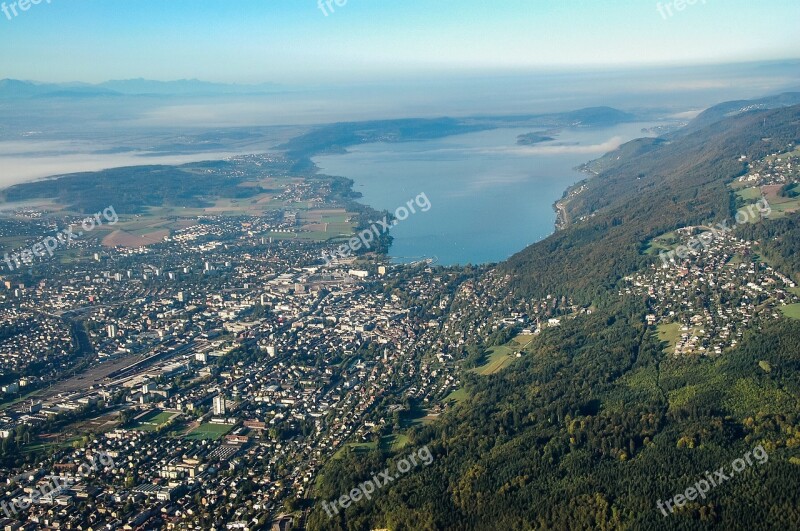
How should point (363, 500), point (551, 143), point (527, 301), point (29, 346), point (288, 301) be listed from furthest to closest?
point (551, 143), point (288, 301), point (527, 301), point (29, 346), point (363, 500)

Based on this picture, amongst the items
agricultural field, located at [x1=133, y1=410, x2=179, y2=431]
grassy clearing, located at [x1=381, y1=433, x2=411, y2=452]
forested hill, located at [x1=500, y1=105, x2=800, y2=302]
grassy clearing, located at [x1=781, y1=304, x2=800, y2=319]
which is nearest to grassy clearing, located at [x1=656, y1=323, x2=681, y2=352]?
grassy clearing, located at [x1=781, y1=304, x2=800, y2=319]

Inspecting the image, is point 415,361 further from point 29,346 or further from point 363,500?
point 29,346

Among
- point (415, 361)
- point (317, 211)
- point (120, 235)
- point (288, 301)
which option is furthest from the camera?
point (317, 211)

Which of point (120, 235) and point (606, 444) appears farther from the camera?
point (120, 235)

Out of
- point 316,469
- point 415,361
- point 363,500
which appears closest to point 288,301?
point 415,361

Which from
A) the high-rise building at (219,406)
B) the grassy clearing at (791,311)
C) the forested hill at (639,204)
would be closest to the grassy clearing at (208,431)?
the high-rise building at (219,406)

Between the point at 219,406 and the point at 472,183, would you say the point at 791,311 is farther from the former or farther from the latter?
the point at 472,183

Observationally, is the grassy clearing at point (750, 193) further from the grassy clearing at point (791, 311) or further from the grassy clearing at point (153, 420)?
the grassy clearing at point (153, 420)
